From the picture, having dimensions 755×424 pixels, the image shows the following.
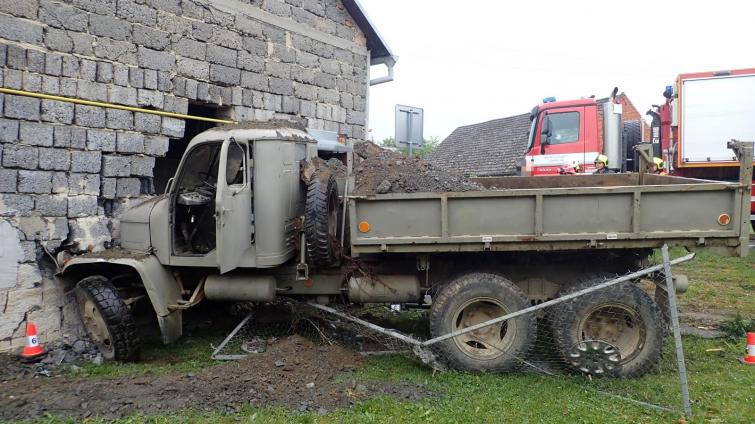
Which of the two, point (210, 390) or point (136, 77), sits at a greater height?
point (136, 77)

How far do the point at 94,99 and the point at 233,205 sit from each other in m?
2.48

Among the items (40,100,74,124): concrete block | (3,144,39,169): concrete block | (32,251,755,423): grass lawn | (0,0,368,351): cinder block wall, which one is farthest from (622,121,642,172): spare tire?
(3,144,39,169): concrete block

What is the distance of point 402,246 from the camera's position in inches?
207

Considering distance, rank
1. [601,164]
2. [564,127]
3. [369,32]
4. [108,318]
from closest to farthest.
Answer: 1. [108,318]
2. [369,32]
3. [601,164]
4. [564,127]

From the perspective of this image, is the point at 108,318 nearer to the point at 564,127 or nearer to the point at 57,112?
the point at 57,112

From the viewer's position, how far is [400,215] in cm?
522

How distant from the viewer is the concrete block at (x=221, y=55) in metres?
7.63

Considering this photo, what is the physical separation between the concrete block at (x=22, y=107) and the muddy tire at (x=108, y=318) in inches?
74.5

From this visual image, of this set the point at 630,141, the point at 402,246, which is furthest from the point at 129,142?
the point at 630,141

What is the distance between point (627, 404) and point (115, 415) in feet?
13.7

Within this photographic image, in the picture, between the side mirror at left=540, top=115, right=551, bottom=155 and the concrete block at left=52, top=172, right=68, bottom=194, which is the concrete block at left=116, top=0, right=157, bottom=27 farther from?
the side mirror at left=540, top=115, right=551, bottom=155

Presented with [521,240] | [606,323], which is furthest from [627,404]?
[521,240]

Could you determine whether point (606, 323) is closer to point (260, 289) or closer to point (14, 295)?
point (260, 289)

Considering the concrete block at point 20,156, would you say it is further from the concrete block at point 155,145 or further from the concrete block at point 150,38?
the concrete block at point 150,38
